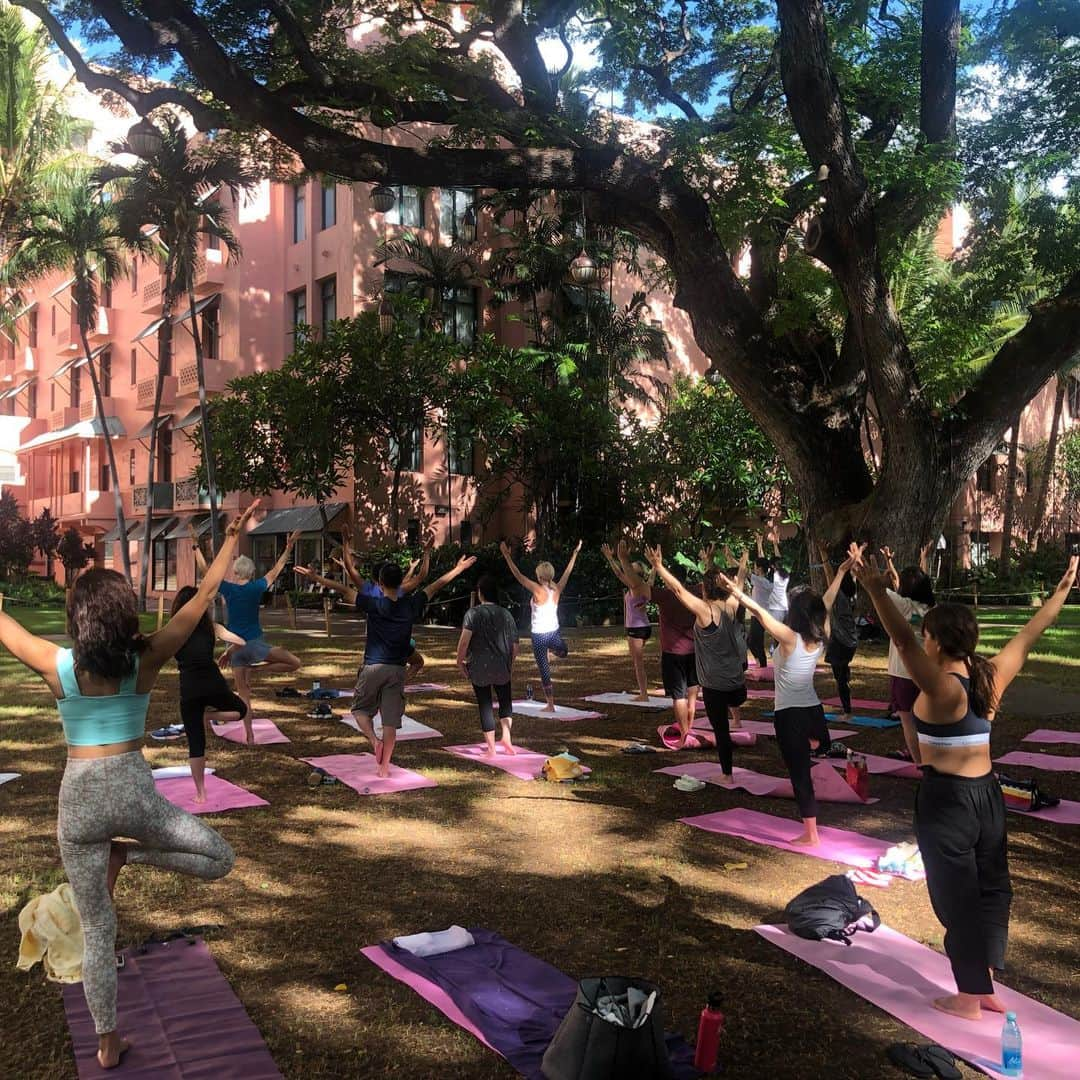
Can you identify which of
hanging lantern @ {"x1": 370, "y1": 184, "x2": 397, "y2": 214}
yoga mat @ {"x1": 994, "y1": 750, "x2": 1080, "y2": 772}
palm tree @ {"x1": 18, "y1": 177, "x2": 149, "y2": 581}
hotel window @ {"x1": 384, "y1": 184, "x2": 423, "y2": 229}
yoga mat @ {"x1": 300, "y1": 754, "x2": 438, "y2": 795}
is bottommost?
yoga mat @ {"x1": 994, "y1": 750, "x2": 1080, "y2": 772}

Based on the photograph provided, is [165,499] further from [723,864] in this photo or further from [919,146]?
[723,864]

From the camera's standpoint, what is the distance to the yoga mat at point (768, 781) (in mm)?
7613

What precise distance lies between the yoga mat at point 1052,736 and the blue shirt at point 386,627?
21.2ft

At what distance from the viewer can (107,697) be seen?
3596mm

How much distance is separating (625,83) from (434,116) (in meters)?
5.74

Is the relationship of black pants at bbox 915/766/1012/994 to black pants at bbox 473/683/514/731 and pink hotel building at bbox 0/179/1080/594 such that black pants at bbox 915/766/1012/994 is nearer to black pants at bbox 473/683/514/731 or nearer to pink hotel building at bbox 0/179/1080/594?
black pants at bbox 473/683/514/731

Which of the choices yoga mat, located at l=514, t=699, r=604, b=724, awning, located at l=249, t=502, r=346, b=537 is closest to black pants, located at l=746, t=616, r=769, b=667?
yoga mat, located at l=514, t=699, r=604, b=724

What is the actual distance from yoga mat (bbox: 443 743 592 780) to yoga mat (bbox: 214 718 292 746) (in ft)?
5.84

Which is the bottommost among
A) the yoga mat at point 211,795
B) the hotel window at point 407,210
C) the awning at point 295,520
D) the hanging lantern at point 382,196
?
the yoga mat at point 211,795

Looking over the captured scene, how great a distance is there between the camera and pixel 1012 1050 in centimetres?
351

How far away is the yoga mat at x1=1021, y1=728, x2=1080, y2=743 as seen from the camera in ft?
32.6

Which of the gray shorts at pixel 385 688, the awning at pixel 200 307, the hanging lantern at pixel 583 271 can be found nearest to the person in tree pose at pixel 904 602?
the gray shorts at pixel 385 688

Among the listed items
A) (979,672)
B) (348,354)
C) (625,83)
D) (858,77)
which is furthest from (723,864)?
(348,354)

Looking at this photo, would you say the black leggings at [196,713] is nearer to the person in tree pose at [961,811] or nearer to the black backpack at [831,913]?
the black backpack at [831,913]
